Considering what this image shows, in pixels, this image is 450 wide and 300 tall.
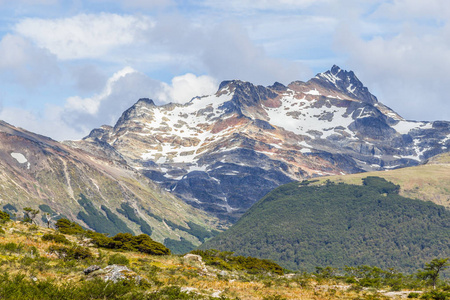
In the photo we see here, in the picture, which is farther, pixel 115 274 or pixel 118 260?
pixel 118 260

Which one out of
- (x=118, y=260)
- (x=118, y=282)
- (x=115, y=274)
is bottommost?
(x=118, y=282)

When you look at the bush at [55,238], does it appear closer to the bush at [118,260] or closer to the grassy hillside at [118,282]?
the grassy hillside at [118,282]

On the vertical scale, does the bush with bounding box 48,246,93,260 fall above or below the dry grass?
above

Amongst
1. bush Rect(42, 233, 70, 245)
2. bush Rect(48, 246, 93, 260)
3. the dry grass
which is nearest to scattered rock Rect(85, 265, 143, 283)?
the dry grass

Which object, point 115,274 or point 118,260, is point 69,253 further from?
point 115,274

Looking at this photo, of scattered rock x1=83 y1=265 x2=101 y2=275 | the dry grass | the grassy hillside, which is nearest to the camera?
the grassy hillside

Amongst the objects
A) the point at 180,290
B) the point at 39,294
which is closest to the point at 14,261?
the point at 39,294

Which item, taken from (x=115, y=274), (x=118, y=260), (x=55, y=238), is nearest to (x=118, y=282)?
(x=115, y=274)

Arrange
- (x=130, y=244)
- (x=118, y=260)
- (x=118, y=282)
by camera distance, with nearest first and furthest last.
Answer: (x=118, y=282)
(x=118, y=260)
(x=130, y=244)

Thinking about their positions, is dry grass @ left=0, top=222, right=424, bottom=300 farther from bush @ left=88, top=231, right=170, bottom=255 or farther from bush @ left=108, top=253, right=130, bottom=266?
bush @ left=88, top=231, right=170, bottom=255

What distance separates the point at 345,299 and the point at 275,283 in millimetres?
12652

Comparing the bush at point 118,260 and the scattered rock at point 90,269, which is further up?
the bush at point 118,260

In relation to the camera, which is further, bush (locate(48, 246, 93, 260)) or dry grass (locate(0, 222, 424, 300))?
bush (locate(48, 246, 93, 260))

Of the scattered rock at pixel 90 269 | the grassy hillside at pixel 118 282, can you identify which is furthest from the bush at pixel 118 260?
the scattered rock at pixel 90 269
